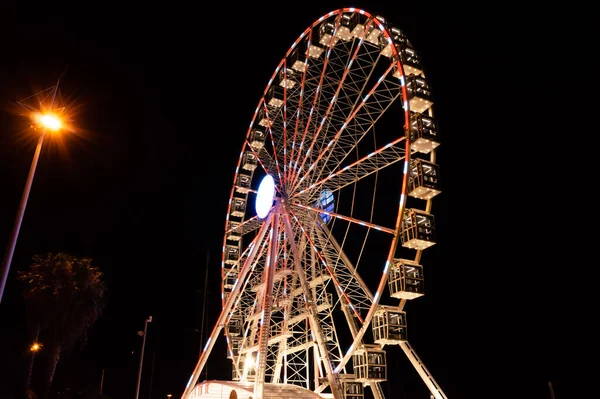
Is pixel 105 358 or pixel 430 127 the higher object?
pixel 430 127

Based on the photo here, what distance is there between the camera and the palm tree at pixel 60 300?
2358 centimetres

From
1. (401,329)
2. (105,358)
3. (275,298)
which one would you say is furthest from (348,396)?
(105,358)

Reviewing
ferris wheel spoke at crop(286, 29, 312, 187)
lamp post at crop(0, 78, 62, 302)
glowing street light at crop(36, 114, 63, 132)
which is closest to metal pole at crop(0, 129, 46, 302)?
lamp post at crop(0, 78, 62, 302)

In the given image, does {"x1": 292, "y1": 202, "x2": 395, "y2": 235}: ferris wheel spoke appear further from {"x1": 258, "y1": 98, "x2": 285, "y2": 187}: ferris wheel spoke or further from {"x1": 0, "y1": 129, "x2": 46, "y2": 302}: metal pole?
{"x1": 0, "y1": 129, "x2": 46, "y2": 302}: metal pole

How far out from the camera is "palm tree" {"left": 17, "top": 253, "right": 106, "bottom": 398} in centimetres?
2358

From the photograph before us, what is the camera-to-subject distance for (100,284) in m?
26.3

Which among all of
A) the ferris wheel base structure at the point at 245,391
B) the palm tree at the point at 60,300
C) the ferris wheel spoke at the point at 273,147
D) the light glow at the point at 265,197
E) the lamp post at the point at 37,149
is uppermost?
the ferris wheel spoke at the point at 273,147

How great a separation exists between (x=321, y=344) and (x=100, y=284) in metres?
13.0

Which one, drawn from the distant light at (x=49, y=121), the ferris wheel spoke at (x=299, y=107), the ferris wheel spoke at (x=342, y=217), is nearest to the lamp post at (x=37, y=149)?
the distant light at (x=49, y=121)

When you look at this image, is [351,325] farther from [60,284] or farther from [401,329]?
[60,284]

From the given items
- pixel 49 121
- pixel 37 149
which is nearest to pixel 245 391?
Result: pixel 37 149

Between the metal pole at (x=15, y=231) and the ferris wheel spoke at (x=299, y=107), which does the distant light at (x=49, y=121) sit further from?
the ferris wheel spoke at (x=299, y=107)

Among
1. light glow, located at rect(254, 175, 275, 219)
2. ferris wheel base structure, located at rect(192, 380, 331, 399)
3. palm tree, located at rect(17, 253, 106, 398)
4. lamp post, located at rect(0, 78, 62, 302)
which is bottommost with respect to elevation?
ferris wheel base structure, located at rect(192, 380, 331, 399)

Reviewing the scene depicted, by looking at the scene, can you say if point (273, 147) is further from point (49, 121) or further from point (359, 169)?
point (49, 121)
